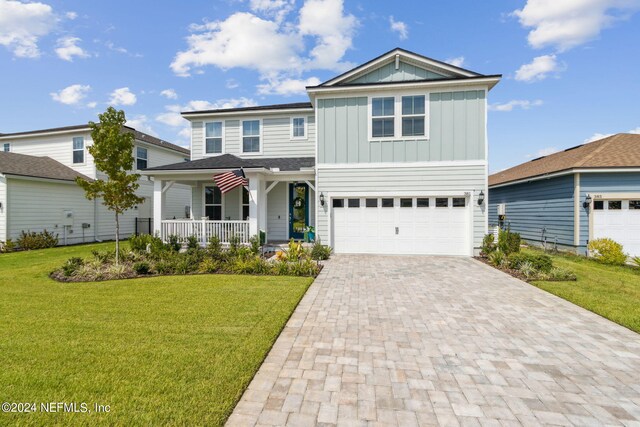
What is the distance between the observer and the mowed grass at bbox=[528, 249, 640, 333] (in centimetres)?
512

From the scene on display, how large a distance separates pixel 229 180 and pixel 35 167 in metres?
12.1

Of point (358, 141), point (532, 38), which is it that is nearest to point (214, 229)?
point (358, 141)

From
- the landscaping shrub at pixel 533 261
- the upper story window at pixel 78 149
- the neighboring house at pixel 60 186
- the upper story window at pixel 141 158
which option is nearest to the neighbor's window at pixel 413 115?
the landscaping shrub at pixel 533 261

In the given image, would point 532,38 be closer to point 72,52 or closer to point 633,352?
point 633,352

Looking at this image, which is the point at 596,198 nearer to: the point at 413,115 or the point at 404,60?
the point at 413,115

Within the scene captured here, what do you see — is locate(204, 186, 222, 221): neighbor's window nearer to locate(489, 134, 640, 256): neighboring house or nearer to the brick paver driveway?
the brick paver driveway

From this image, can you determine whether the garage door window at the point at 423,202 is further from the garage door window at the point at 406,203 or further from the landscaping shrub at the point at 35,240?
the landscaping shrub at the point at 35,240

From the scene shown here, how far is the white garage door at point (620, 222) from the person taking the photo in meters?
12.0

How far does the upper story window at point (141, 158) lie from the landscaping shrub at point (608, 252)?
895 inches

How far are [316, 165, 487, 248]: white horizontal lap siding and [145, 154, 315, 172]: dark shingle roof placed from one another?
153 centimetres

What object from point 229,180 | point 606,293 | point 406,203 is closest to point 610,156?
point 406,203

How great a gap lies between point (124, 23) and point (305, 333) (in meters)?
11.3

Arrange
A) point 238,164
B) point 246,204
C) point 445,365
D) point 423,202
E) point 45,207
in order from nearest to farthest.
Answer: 1. point 445,365
2. point 423,202
3. point 238,164
4. point 246,204
5. point 45,207

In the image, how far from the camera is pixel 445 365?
3508 millimetres
